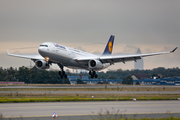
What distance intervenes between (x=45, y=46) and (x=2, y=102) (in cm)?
2024

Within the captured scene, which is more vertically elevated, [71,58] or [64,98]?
[71,58]

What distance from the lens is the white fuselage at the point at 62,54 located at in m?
45.8

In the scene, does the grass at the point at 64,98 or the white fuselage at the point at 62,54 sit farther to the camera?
the white fuselage at the point at 62,54

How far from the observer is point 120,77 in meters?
91.2

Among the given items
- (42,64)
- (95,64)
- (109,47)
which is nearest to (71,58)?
(95,64)

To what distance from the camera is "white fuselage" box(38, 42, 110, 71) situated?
45.8 meters

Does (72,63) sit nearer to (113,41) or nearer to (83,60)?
(83,60)

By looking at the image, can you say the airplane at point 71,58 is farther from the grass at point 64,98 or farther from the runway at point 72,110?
the runway at point 72,110

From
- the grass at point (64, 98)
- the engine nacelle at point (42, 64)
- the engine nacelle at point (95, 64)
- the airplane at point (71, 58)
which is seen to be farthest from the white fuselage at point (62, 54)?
the grass at point (64, 98)

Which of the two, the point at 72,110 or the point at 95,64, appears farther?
the point at 95,64

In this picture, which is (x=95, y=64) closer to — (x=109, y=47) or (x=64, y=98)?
(x=109, y=47)

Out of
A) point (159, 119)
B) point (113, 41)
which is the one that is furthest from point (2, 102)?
point (113, 41)

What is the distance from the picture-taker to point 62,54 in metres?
48.0

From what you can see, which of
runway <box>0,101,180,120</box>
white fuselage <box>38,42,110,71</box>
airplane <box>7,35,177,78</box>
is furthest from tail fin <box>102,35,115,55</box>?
runway <box>0,101,180,120</box>
